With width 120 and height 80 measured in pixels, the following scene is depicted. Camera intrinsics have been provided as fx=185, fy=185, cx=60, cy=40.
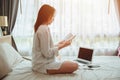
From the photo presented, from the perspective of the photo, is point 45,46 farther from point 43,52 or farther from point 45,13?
point 45,13

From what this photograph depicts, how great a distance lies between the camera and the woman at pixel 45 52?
2154 millimetres

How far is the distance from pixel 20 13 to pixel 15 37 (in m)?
0.49

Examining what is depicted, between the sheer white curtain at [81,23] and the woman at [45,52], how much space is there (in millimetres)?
1336

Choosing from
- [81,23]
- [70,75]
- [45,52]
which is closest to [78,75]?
[70,75]

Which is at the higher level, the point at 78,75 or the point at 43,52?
the point at 43,52

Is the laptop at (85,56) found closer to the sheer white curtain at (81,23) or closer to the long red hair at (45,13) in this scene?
the long red hair at (45,13)

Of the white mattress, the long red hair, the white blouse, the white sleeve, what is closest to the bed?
the white mattress

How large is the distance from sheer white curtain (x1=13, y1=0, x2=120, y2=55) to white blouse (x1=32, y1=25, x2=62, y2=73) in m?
1.42

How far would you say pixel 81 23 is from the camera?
3619 millimetres

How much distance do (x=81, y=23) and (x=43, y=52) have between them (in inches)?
64.6

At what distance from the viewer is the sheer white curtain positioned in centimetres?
360

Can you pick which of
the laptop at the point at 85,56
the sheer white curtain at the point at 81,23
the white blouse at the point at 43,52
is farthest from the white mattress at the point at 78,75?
the sheer white curtain at the point at 81,23

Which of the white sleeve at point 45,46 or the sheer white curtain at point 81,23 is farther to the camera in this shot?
the sheer white curtain at point 81,23

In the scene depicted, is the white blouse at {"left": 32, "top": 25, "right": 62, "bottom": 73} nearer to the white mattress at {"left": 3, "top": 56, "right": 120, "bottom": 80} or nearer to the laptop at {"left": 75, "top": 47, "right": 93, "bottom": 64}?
the white mattress at {"left": 3, "top": 56, "right": 120, "bottom": 80}
